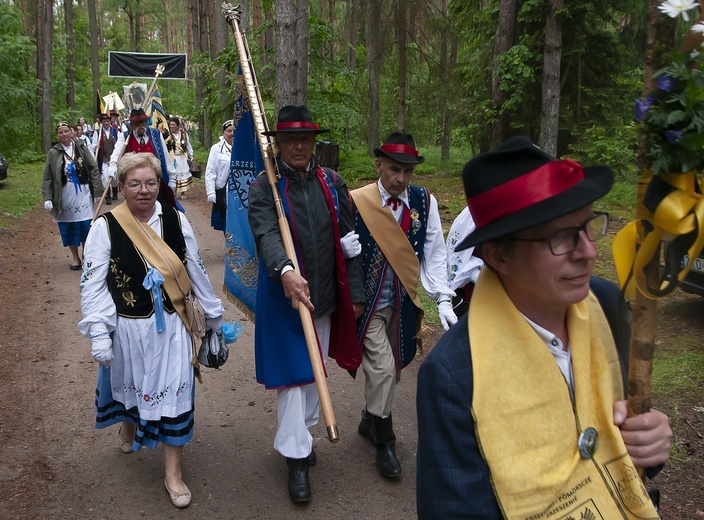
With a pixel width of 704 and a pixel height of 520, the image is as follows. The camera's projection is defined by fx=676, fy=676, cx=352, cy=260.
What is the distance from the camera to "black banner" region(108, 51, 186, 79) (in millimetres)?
31484

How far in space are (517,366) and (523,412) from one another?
121mm

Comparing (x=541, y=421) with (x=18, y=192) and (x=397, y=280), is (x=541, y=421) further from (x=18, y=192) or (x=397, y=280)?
(x=18, y=192)

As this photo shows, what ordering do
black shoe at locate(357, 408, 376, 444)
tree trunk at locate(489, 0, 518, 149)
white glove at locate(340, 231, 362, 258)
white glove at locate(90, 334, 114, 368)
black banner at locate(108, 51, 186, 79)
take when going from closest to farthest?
white glove at locate(90, 334, 114, 368) < white glove at locate(340, 231, 362, 258) < black shoe at locate(357, 408, 376, 444) < tree trunk at locate(489, 0, 518, 149) < black banner at locate(108, 51, 186, 79)

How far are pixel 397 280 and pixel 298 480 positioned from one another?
149 cm

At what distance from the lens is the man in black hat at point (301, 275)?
424 cm

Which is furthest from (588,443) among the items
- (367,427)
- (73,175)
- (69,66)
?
(69,66)

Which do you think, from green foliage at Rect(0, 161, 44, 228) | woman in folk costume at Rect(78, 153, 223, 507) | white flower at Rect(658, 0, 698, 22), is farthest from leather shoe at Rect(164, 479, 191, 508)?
green foliage at Rect(0, 161, 44, 228)

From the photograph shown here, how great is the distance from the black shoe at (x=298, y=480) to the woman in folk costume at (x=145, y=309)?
2.11 feet

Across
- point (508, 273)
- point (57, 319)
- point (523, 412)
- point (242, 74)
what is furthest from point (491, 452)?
point (57, 319)

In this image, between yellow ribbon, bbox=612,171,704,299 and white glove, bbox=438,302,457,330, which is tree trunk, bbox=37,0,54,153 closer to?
white glove, bbox=438,302,457,330

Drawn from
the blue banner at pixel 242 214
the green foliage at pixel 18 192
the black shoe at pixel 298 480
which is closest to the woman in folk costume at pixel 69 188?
the green foliage at pixel 18 192

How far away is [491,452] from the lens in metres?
1.69

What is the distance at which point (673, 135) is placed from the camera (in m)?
1.57

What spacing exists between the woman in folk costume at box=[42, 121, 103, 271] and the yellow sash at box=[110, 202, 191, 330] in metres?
6.61
